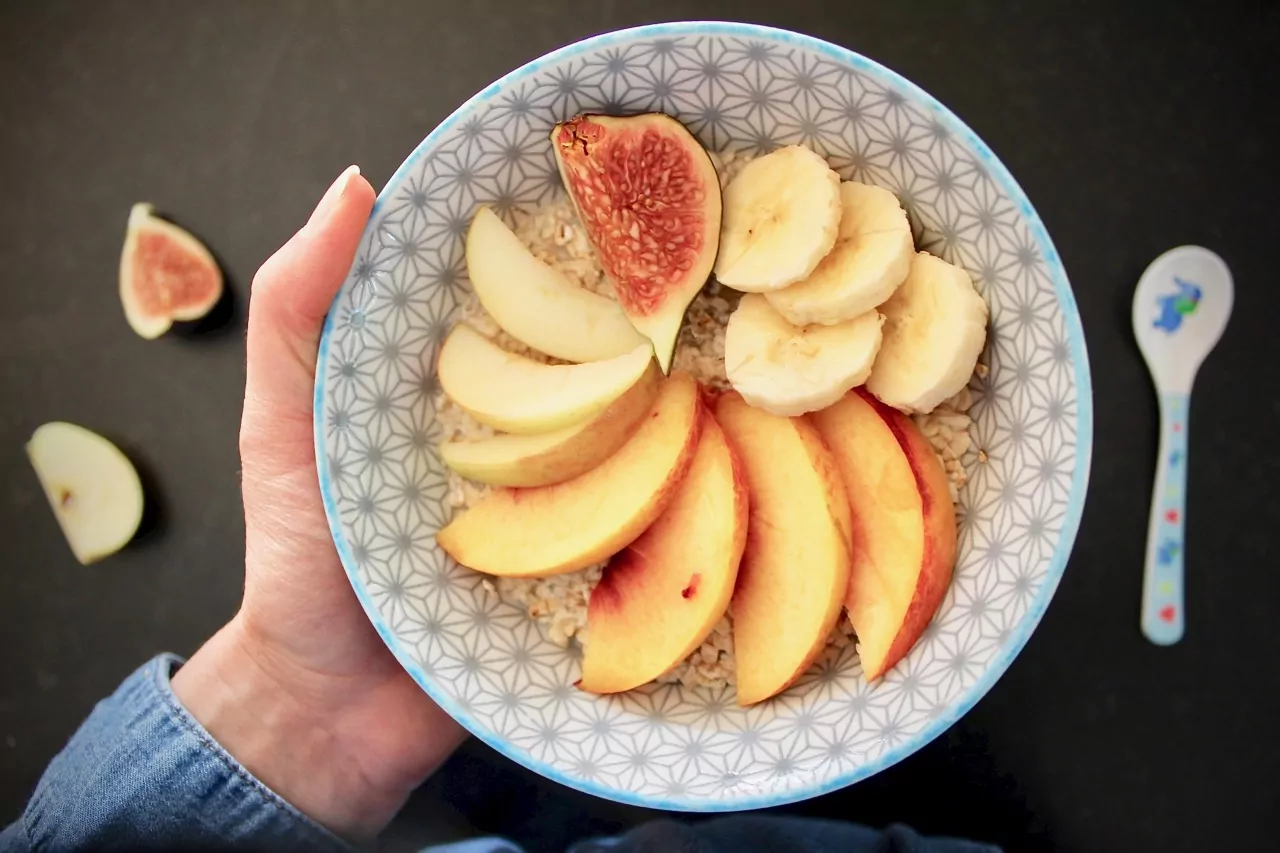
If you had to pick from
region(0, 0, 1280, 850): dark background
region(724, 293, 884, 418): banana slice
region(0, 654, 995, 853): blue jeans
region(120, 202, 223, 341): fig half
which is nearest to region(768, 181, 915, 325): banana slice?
region(724, 293, 884, 418): banana slice

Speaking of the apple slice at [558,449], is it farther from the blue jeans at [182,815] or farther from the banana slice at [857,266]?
the blue jeans at [182,815]

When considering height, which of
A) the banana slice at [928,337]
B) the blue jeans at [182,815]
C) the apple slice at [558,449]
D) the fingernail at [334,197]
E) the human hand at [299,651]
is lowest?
the blue jeans at [182,815]

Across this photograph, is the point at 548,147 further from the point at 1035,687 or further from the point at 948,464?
the point at 1035,687

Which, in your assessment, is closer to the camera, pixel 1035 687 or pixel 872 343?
pixel 872 343

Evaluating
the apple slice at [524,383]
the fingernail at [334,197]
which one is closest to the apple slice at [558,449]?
the apple slice at [524,383]

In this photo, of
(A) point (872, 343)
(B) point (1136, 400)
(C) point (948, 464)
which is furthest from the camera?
(B) point (1136, 400)

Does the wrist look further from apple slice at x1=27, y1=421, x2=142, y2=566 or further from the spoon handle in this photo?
the spoon handle

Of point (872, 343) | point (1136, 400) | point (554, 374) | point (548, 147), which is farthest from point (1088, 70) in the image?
point (554, 374)
